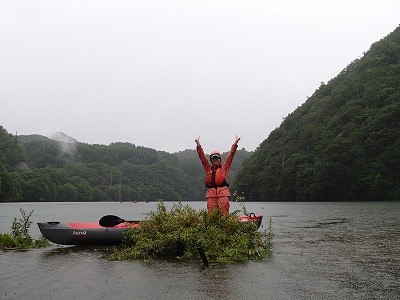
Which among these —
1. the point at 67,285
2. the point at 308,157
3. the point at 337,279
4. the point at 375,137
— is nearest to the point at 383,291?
the point at 337,279

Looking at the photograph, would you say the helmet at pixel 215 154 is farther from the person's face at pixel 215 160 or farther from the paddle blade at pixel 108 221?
the paddle blade at pixel 108 221

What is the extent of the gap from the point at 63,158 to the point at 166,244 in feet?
532

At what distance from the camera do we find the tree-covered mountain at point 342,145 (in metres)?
71.0

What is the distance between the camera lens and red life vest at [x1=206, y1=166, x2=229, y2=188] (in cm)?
1117

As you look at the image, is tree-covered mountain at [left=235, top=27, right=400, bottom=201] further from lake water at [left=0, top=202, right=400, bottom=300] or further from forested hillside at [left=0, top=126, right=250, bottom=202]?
lake water at [left=0, top=202, right=400, bottom=300]

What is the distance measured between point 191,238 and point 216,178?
2142 millimetres

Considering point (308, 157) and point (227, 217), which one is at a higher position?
point (308, 157)

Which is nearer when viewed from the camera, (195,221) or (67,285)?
(67,285)

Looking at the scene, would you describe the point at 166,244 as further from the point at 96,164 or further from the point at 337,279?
the point at 96,164

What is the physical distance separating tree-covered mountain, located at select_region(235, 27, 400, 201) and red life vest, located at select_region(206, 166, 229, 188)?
6366 centimetres

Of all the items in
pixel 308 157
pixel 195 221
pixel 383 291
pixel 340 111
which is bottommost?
pixel 383 291

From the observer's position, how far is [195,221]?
1045cm

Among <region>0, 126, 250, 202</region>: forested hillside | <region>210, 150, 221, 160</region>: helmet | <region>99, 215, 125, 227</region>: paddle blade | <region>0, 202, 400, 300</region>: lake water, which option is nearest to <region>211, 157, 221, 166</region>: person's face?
<region>210, 150, 221, 160</region>: helmet

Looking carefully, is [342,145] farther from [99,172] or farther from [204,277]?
[99,172]
